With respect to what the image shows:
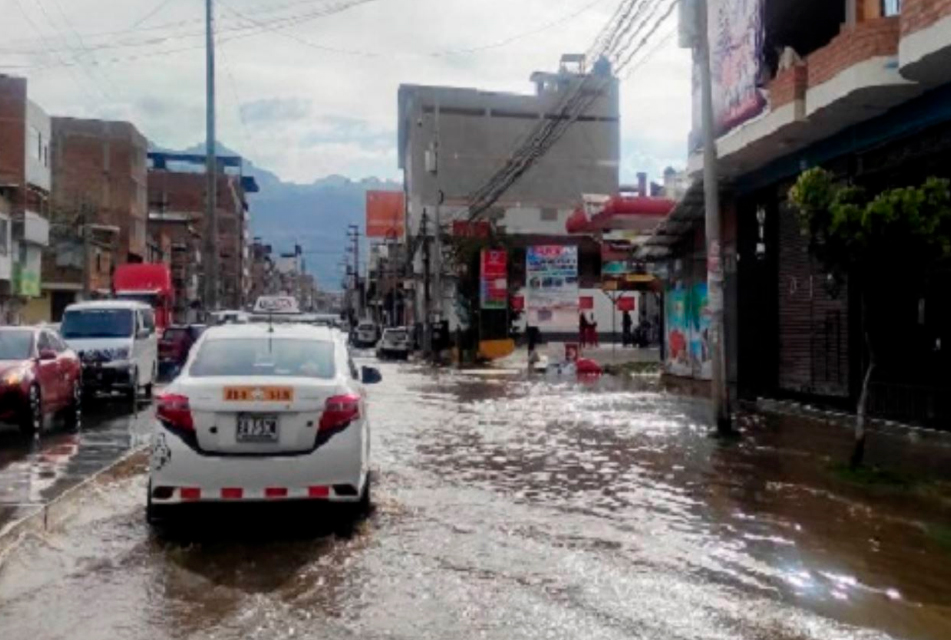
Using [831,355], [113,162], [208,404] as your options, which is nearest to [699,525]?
[208,404]

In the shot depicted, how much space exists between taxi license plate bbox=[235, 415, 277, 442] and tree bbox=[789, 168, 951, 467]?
655 cm

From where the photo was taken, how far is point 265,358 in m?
9.74

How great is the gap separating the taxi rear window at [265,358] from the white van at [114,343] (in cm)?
1253

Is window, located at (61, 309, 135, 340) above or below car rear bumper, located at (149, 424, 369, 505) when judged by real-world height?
A: above

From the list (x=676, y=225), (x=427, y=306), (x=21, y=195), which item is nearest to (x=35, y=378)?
(x=676, y=225)

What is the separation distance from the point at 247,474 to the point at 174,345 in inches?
937

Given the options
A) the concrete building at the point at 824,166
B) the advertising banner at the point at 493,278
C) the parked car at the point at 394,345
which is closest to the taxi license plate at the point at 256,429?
the concrete building at the point at 824,166

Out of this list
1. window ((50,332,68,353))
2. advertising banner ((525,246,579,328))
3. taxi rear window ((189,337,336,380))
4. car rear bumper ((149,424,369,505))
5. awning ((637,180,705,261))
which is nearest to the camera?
car rear bumper ((149,424,369,505))

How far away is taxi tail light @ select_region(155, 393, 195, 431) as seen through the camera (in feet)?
28.8

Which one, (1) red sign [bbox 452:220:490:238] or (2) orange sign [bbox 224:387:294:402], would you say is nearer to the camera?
(2) orange sign [bbox 224:387:294:402]

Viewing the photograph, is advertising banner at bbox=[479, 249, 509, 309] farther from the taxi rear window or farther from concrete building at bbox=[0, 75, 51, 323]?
the taxi rear window

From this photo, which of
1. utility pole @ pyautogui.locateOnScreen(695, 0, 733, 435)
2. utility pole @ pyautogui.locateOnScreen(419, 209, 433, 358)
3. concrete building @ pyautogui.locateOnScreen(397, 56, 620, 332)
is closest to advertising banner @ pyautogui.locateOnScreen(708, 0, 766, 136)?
utility pole @ pyautogui.locateOnScreen(695, 0, 733, 435)

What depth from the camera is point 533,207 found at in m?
88.2

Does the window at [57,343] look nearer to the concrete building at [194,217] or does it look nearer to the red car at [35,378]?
the red car at [35,378]
